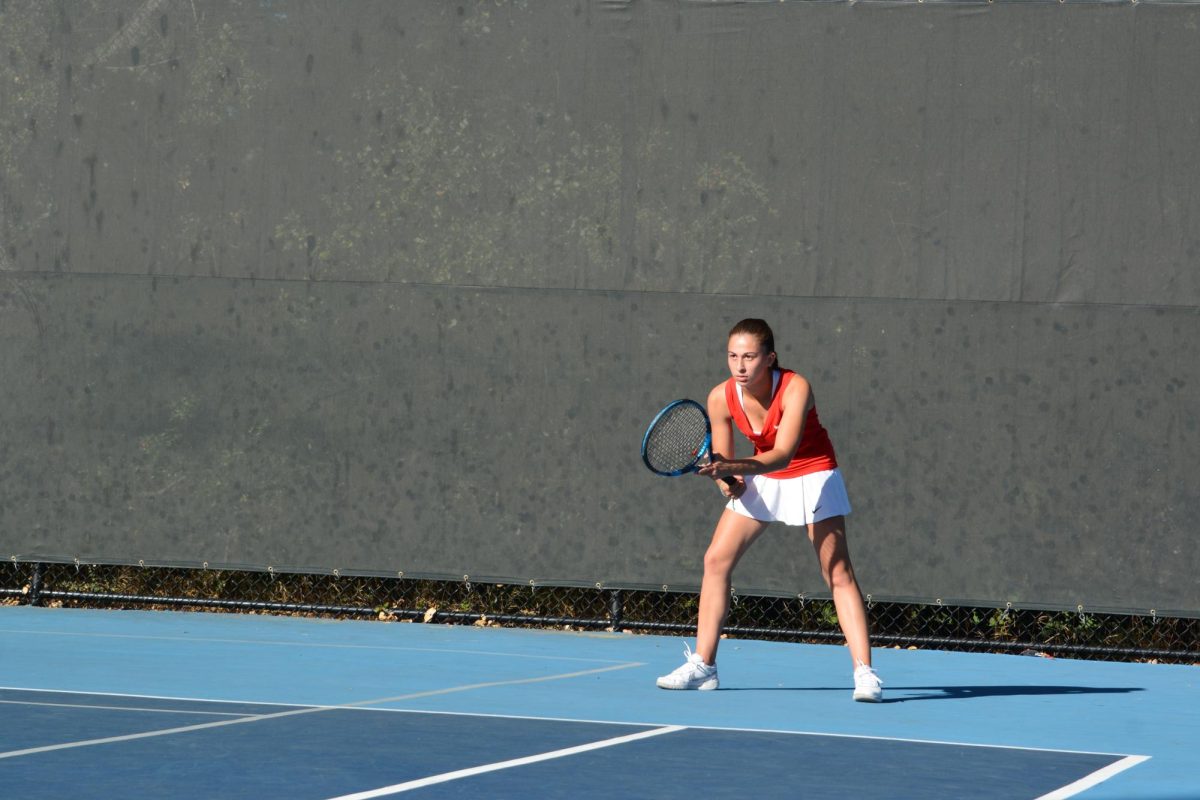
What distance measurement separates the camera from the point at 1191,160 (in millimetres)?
8688

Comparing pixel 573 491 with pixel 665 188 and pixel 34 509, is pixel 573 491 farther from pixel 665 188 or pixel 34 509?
pixel 34 509

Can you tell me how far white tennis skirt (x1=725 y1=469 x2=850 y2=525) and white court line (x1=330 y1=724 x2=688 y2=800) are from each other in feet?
3.35

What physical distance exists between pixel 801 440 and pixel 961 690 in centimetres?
139

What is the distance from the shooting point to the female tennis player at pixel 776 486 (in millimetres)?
6926

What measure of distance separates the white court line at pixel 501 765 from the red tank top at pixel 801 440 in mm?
1168

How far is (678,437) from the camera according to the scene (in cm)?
702

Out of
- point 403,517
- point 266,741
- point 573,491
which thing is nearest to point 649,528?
point 573,491

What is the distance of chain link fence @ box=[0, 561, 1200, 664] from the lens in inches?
360

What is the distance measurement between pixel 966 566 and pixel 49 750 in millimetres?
4672

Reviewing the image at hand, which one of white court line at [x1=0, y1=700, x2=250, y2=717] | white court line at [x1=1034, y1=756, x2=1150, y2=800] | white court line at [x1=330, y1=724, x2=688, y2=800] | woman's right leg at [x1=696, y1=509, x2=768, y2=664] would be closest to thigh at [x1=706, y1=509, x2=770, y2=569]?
woman's right leg at [x1=696, y1=509, x2=768, y2=664]

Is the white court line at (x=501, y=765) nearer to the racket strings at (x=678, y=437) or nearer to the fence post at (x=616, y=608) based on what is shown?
the racket strings at (x=678, y=437)

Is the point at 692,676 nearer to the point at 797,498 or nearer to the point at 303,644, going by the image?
the point at 797,498

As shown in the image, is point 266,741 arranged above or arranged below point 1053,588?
below

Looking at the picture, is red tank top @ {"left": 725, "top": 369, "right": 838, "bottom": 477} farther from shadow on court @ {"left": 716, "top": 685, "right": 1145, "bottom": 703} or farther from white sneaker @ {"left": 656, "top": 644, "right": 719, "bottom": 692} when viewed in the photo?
shadow on court @ {"left": 716, "top": 685, "right": 1145, "bottom": 703}
